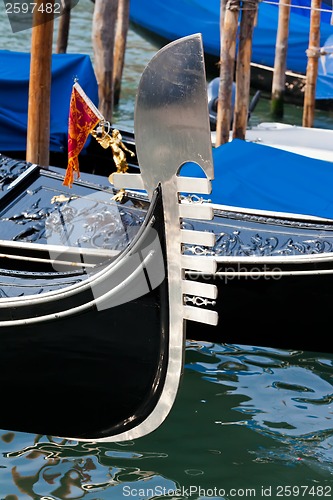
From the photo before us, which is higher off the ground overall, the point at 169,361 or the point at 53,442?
the point at 169,361

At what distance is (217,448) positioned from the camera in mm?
3287

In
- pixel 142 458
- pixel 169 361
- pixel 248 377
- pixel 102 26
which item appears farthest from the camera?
pixel 102 26

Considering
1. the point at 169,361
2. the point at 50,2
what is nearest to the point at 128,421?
the point at 169,361

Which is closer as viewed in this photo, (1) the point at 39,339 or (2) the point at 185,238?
(2) the point at 185,238

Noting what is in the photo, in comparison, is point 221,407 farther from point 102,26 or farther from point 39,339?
point 102,26

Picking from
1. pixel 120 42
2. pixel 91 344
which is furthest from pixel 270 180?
pixel 120 42

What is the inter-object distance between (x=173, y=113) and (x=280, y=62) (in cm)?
506

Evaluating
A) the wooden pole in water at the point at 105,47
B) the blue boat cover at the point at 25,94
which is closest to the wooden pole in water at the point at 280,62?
the wooden pole in water at the point at 105,47

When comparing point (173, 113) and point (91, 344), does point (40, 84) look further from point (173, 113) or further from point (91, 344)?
point (173, 113)

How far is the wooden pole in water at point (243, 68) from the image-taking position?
16.8ft

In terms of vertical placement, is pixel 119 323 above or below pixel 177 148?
below

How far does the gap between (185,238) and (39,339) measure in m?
0.61

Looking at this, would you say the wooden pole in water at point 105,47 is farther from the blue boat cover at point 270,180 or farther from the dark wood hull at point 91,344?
the dark wood hull at point 91,344

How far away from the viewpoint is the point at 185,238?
261cm
